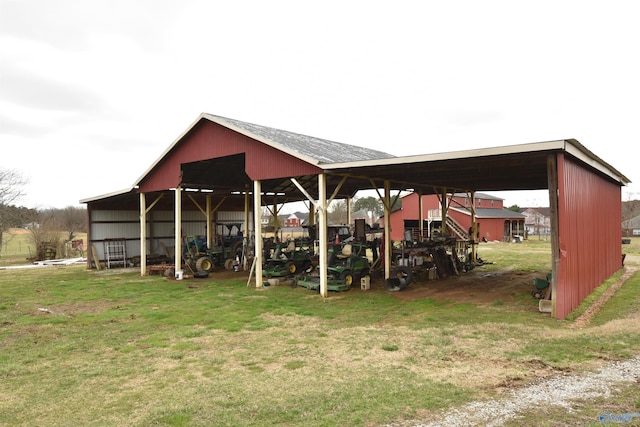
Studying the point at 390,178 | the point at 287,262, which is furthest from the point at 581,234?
the point at 287,262

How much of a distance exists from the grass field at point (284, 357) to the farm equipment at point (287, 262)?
350 cm

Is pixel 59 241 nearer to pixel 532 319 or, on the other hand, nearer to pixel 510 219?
pixel 532 319

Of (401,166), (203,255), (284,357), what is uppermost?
(401,166)

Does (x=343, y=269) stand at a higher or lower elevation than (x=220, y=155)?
lower

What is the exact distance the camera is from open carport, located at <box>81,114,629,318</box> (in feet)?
27.6

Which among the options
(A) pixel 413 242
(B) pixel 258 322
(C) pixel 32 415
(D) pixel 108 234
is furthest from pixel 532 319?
(D) pixel 108 234

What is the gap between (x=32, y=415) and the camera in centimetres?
427

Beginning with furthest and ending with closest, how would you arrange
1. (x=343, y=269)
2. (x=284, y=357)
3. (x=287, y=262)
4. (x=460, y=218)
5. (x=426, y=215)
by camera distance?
1. (x=426, y=215)
2. (x=460, y=218)
3. (x=287, y=262)
4. (x=343, y=269)
5. (x=284, y=357)

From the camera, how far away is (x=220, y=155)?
1355 cm

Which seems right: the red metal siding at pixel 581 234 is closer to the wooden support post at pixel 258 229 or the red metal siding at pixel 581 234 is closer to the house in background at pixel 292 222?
the wooden support post at pixel 258 229

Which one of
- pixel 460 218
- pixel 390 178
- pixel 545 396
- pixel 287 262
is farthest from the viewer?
pixel 460 218

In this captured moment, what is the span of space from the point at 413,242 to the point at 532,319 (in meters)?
6.33

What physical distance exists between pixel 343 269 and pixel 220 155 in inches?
214

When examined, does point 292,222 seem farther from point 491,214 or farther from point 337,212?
point 491,214
